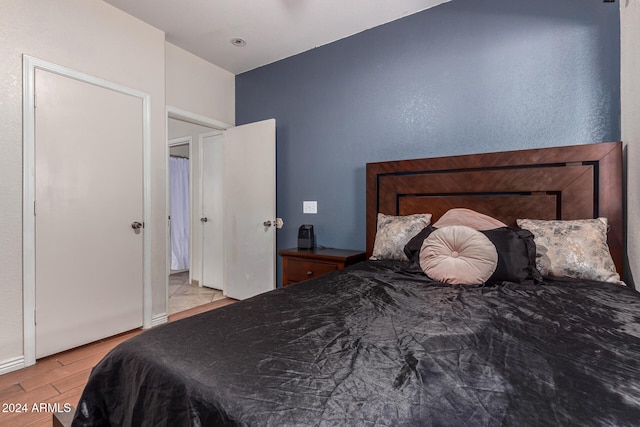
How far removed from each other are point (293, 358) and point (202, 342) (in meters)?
0.29

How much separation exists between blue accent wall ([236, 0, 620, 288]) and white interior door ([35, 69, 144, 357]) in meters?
1.44

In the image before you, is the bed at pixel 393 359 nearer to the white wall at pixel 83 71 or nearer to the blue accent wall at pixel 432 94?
the blue accent wall at pixel 432 94

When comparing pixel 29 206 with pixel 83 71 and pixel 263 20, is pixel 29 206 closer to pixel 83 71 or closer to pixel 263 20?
pixel 83 71

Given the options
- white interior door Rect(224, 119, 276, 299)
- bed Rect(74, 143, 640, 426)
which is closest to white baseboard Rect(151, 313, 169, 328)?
white interior door Rect(224, 119, 276, 299)

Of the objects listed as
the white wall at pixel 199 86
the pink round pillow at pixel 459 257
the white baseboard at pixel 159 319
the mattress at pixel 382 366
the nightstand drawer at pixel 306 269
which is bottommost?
the white baseboard at pixel 159 319

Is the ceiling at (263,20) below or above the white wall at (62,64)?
above

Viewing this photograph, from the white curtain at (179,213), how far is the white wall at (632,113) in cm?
526

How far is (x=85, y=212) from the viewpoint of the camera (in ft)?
7.68

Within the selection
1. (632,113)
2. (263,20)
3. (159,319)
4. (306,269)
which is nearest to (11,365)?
(159,319)

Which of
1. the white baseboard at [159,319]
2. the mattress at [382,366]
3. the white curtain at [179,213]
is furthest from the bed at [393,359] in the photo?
the white curtain at [179,213]

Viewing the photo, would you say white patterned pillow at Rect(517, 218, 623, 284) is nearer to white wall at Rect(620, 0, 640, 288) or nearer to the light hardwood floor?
white wall at Rect(620, 0, 640, 288)

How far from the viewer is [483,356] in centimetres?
79

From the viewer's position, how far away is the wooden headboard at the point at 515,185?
5.83ft

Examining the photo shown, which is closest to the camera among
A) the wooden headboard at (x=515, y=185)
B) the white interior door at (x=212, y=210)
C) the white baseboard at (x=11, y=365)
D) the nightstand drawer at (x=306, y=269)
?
the wooden headboard at (x=515, y=185)
